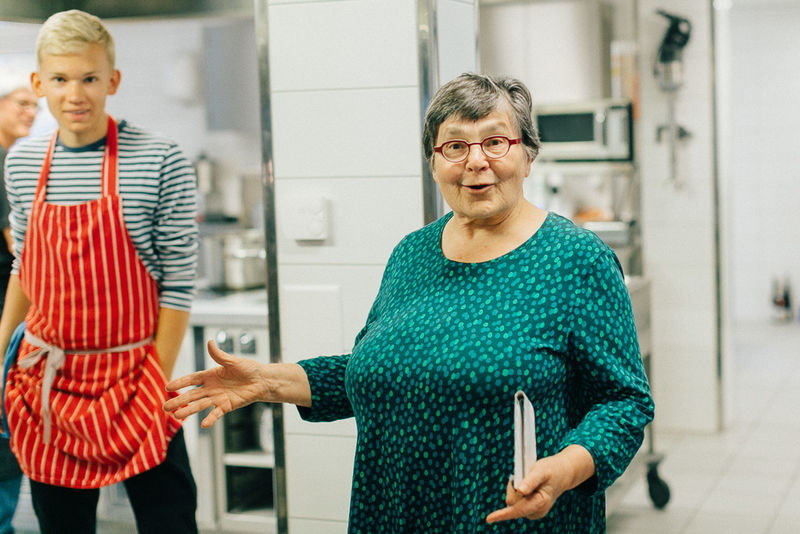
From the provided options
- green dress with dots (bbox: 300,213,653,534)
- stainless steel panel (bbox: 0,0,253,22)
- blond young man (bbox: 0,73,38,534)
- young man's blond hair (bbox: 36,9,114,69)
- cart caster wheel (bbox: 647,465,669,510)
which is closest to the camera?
green dress with dots (bbox: 300,213,653,534)

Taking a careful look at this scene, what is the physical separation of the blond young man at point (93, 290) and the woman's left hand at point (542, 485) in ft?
3.48

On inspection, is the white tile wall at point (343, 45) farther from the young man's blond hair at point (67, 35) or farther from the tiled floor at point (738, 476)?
the tiled floor at point (738, 476)

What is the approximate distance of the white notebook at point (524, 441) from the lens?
4.57 feet

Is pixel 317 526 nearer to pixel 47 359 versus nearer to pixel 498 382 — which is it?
pixel 47 359

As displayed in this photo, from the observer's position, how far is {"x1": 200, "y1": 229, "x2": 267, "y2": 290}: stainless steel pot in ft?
12.9

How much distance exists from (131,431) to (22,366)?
0.28 m

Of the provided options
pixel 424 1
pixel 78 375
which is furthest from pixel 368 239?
pixel 78 375

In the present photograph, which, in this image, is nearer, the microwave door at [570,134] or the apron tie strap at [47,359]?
the apron tie strap at [47,359]

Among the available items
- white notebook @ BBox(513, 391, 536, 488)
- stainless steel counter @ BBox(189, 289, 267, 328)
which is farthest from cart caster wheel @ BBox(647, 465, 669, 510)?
white notebook @ BBox(513, 391, 536, 488)

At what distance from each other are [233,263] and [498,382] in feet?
8.32

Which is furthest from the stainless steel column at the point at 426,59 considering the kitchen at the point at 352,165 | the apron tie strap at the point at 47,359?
the apron tie strap at the point at 47,359

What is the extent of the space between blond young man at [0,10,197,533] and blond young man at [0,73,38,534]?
53 cm

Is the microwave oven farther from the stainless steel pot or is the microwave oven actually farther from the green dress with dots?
the green dress with dots

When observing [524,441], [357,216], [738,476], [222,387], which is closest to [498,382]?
[524,441]
